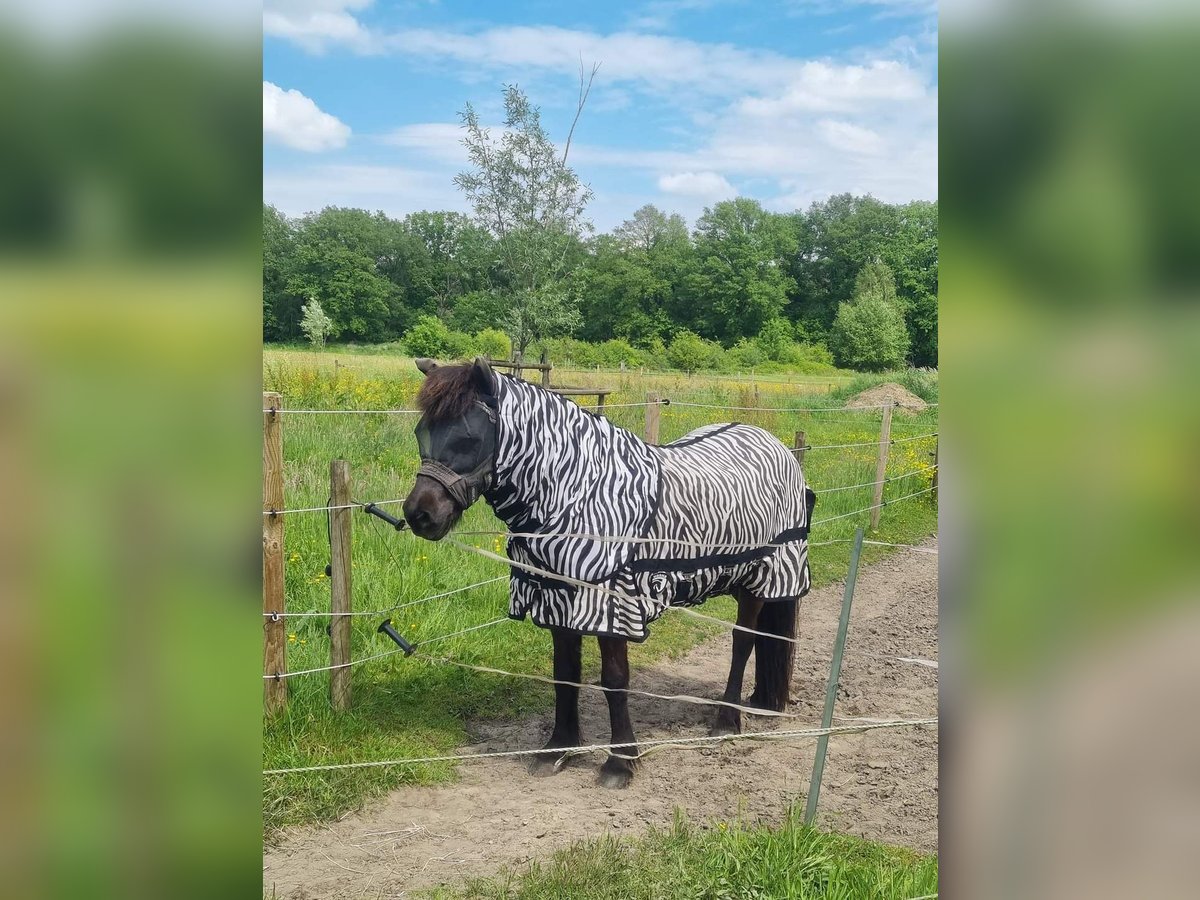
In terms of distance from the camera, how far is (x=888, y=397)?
1925 centimetres

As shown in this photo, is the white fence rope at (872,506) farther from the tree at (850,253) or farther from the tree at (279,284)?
the tree at (850,253)

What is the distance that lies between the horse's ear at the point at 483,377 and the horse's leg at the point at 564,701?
110cm

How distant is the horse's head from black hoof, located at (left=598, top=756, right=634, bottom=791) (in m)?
1.33

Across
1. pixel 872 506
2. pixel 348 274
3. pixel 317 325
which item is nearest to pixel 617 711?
pixel 872 506

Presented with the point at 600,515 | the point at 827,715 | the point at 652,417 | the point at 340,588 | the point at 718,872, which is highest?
the point at 652,417

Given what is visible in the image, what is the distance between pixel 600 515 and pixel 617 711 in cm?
91

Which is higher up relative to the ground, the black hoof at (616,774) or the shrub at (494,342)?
the shrub at (494,342)

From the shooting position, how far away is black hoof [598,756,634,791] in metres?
3.70

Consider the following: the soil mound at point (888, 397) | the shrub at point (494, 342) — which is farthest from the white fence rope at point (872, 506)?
the shrub at point (494, 342)

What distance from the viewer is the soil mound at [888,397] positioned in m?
18.9

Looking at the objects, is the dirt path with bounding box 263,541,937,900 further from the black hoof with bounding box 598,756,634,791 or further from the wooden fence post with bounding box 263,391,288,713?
the wooden fence post with bounding box 263,391,288,713

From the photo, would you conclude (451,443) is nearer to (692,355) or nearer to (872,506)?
(872,506)
